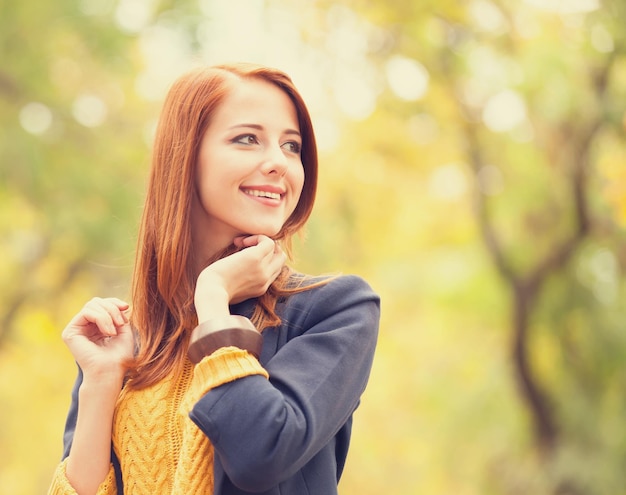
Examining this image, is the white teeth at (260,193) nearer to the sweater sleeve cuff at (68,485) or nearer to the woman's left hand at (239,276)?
the woman's left hand at (239,276)

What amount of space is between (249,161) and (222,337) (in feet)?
1.26

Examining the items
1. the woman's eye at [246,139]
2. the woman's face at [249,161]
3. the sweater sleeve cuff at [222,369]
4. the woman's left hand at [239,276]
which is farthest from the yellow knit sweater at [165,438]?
the woman's eye at [246,139]

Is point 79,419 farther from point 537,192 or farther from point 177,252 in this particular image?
point 537,192

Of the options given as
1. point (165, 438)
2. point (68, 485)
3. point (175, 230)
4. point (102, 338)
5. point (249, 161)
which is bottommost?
point (68, 485)

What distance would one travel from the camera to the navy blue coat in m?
1.57

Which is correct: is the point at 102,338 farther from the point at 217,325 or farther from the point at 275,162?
the point at 275,162

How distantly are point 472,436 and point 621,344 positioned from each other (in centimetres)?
185

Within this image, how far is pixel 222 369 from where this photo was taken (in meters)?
1.63

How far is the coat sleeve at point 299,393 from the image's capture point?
156 centimetres

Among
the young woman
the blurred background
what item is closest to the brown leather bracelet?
the young woman

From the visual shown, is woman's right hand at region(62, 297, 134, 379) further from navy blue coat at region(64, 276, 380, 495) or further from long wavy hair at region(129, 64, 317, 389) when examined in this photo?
navy blue coat at region(64, 276, 380, 495)

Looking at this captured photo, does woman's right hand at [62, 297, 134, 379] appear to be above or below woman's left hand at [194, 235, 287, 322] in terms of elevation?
below

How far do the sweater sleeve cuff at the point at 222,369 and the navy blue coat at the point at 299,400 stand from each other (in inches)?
0.5

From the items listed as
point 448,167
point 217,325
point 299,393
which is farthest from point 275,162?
point 448,167
